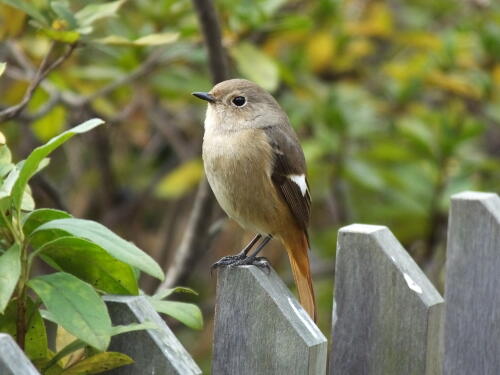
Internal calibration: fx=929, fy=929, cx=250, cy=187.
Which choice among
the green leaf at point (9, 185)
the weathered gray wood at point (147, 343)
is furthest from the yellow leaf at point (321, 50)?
the green leaf at point (9, 185)

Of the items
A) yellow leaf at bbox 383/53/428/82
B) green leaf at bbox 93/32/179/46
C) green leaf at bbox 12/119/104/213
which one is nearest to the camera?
green leaf at bbox 12/119/104/213

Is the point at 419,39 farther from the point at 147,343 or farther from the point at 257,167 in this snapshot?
the point at 147,343

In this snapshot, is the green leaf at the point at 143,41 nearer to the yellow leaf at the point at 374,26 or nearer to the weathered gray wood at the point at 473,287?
the weathered gray wood at the point at 473,287

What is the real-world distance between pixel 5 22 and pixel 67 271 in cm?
180

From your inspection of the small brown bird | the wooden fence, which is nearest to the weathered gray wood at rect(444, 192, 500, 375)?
the wooden fence

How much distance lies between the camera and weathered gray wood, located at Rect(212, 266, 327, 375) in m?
1.87

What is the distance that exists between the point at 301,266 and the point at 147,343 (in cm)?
163

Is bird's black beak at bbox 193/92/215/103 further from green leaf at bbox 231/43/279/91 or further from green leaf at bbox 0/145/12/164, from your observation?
green leaf at bbox 0/145/12/164

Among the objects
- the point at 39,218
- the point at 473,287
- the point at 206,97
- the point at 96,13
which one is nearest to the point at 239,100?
the point at 206,97

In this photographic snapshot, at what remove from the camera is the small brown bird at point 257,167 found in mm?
3314

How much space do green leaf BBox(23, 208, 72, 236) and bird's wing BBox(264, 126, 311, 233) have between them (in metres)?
1.76

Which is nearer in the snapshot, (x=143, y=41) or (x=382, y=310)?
(x=382, y=310)

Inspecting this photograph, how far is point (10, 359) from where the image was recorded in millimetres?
1457

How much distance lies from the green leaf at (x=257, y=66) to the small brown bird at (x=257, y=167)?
0.06 metres
